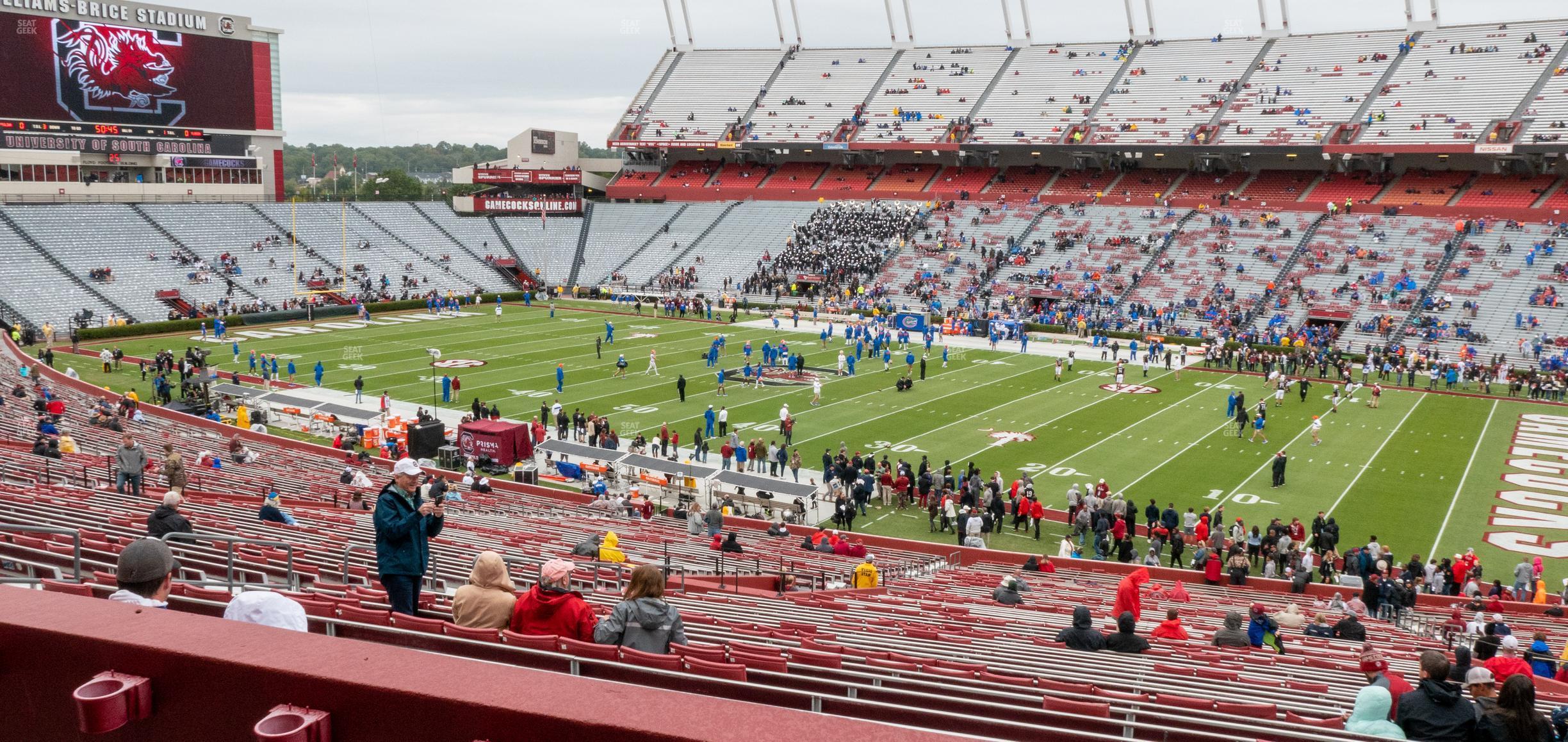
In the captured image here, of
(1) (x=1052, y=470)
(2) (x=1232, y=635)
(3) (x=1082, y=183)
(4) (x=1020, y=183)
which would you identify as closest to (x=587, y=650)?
(2) (x=1232, y=635)

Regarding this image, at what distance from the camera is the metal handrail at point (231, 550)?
6.74m

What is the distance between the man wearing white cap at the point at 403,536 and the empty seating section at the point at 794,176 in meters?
69.2

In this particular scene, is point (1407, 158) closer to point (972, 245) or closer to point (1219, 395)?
point (972, 245)

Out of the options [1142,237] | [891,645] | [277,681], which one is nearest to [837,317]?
[1142,237]

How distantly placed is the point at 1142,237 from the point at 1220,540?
4092 cm

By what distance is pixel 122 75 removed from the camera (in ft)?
189

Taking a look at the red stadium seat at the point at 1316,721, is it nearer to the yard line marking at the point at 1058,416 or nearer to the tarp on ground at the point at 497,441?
the yard line marking at the point at 1058,416

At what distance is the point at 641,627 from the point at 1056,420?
28.2 meters

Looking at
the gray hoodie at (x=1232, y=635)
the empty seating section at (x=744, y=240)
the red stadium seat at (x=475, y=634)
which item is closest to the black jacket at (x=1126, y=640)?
the gray hoodie at (x=1232, y=635)

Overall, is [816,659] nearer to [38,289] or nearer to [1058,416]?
[1058,416]

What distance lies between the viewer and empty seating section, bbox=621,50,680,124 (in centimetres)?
8450

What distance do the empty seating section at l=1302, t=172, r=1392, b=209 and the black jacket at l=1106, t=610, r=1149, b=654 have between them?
2194 inches

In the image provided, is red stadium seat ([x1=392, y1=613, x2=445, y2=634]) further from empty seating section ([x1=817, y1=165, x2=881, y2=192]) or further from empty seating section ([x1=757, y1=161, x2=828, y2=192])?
empty seating section ([x1=757, y1=161, x2=828, y2=192])

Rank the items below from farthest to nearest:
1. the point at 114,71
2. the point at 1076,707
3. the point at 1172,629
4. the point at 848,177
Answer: the point at 848,177
the point at 114,71
the point at 1172,629
the point at 1076,707
